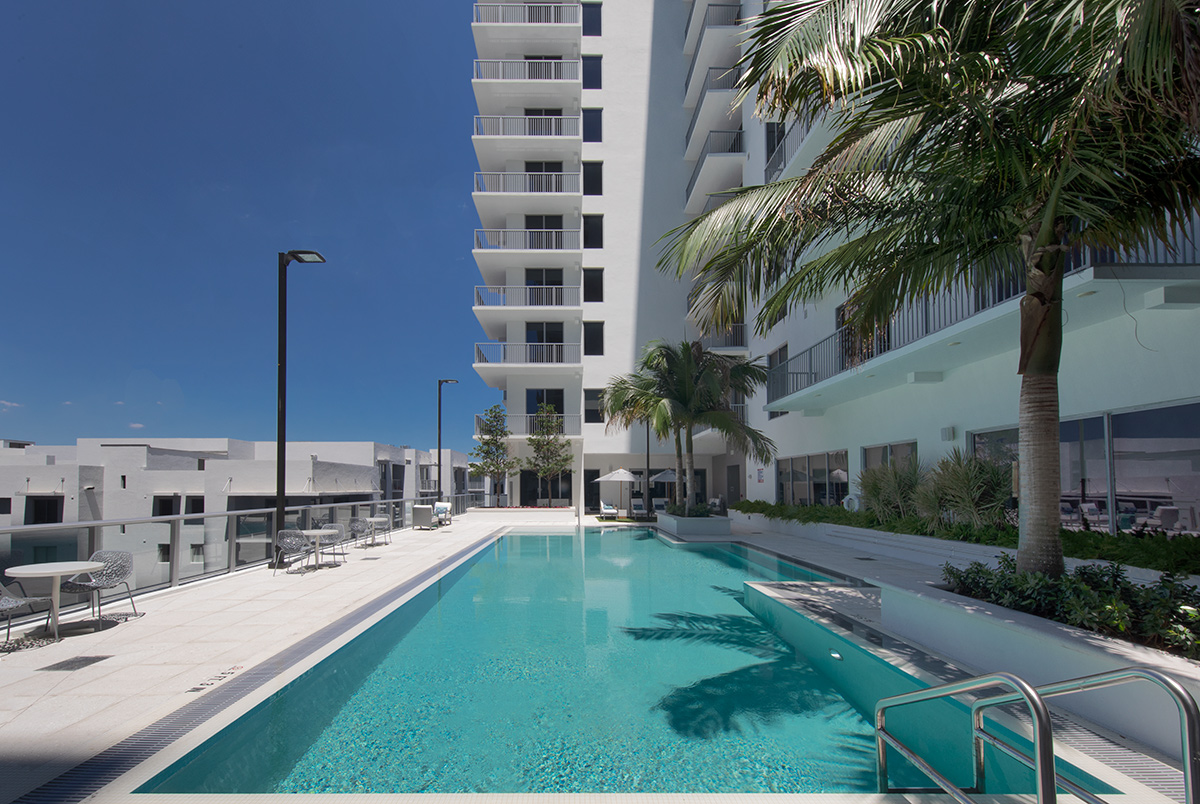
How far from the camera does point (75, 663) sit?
5.10 meters

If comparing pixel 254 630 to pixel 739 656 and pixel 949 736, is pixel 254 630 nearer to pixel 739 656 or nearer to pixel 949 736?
pixel 739 656

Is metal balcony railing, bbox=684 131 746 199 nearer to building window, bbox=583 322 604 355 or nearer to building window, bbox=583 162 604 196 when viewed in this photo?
building window, bbox=583 162 604 196

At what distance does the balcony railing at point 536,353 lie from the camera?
2817cm

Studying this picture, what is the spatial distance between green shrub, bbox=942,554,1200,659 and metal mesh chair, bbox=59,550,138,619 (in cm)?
849

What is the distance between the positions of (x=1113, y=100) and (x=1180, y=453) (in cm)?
522

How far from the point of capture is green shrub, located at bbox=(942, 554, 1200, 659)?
3883 mm

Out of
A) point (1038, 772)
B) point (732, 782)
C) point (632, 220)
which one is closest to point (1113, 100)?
point (1038, 772)

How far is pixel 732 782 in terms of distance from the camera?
3.63m

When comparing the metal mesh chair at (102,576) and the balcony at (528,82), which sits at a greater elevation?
the balcony at (528,82)

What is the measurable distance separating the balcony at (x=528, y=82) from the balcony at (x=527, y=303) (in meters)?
9.47

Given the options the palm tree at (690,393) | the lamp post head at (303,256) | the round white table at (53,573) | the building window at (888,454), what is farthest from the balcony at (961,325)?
the lamp post head at (303,256)

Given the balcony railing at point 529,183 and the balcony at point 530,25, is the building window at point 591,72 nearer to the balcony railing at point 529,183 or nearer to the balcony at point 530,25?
the balcony at point 530,25

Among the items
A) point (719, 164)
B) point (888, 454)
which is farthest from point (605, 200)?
point (888, 454)

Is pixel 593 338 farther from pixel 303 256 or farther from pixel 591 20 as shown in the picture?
pixel 303 256
